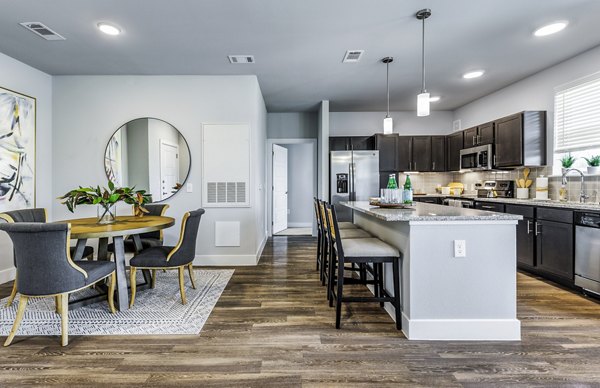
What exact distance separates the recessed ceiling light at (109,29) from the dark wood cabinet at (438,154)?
5292 millimetres

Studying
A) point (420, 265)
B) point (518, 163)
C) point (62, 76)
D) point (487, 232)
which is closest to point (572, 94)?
point (518, 163)

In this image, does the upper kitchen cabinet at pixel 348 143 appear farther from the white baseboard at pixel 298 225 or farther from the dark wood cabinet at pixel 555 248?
the dark wood cabinet at pixel 555 248

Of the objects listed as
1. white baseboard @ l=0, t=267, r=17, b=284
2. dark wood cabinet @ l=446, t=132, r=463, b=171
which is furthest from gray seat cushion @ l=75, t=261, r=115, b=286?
dark wood cabinet @ l=446, t=132, r=463, b=171

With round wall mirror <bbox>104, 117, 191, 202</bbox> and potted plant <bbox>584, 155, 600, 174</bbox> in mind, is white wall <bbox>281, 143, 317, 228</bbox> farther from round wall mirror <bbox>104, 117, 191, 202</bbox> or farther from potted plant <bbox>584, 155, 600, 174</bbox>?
potted plant <bbox>584, 155, 600, 174</bbox>

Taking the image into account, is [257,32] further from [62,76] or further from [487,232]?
[62,76]

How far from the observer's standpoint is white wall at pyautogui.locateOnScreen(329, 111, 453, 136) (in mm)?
6180

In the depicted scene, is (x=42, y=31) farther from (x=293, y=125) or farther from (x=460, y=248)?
(x=460, y=248)

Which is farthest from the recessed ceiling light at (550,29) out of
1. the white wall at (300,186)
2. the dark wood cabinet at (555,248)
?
the white wall at (300,186)

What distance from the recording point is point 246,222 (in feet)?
13.9

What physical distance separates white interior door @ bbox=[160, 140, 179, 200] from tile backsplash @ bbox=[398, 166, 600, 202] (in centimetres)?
417

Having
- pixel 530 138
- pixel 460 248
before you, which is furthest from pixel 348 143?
pixel 460 248

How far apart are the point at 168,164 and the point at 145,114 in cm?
77

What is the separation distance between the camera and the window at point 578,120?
136 inches

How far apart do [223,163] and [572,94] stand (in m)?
4.55
